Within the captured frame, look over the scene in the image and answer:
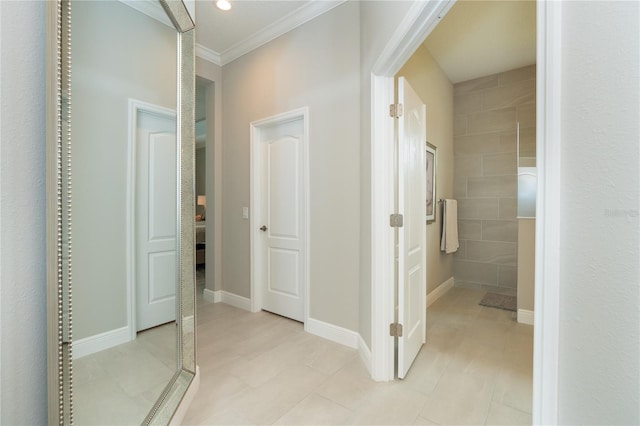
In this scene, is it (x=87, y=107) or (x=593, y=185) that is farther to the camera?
(x=87, y=107)

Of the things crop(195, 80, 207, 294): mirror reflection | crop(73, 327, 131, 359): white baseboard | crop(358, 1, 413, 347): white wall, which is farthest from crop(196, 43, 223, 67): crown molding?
crop(73, 327, 131, 359): white baseboard

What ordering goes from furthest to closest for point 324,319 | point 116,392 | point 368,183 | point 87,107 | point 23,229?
point 324,319 → point 368,183 → point 116,392 → point 87,107 → point 23,229

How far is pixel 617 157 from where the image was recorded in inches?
19.8

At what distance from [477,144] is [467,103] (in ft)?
1.99

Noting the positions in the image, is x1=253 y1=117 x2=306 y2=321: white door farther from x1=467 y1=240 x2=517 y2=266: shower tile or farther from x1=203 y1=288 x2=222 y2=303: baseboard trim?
x1=467 y1=240 x2=517 y2=266: shower tile

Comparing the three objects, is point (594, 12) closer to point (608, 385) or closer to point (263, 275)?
point (608, 385)

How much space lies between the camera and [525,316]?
2.81 meters

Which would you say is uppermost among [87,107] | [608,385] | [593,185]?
[87,107]

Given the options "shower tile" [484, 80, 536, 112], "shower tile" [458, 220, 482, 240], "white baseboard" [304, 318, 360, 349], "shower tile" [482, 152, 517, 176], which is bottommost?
"white baseboard" [304, 318, 360, 349]

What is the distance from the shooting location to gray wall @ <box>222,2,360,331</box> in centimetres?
235

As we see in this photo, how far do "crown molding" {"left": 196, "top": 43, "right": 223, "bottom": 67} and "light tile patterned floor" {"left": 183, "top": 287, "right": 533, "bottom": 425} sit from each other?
296 centimetres

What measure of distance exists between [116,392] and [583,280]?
1514 millimetres

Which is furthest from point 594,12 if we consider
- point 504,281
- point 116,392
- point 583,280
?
point 504,281

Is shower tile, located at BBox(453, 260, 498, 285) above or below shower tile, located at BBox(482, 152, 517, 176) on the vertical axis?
below
